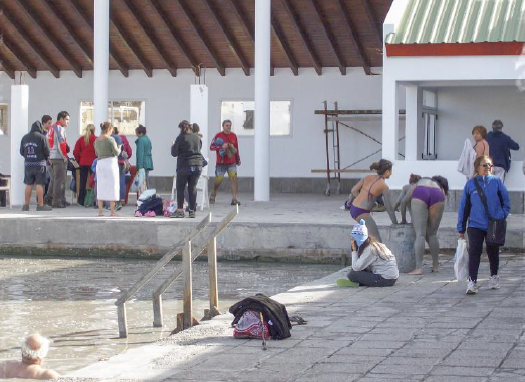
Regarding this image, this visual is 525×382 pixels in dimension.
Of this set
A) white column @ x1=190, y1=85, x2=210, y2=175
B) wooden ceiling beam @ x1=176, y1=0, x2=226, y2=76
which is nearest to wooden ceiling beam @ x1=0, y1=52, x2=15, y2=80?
wooden ceiling beam @ x1=176, y1=0, x2=226, y2=76

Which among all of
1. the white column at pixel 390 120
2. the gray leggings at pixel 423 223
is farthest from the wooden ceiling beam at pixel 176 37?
the gray leggings at pixel 423 223

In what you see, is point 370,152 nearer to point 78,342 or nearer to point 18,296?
point 18,296

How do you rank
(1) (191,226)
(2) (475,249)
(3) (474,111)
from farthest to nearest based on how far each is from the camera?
1. (3) (474,111)
2. (1) (191,226)
3. (2) (475,249)

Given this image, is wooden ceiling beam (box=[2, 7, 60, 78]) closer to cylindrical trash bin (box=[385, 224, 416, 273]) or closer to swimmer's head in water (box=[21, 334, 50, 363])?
cylindrical trash bin (box=[385, 224, 416, 273])

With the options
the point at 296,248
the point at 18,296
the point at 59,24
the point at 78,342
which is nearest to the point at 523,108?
the point at 296,248

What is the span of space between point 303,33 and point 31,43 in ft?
23.3

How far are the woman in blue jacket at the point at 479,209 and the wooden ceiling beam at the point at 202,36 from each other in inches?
580

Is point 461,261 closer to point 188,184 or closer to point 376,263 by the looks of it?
point 376,263

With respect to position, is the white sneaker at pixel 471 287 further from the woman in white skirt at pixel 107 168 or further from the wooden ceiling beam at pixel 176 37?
the wooden ceiling beam at pixel 176 37

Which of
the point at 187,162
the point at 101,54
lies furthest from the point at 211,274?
the point at 101,54

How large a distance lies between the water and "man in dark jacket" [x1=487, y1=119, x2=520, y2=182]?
4221mm

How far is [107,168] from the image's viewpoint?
19062 mm

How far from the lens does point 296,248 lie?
17484mm

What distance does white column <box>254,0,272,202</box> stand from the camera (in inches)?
914
